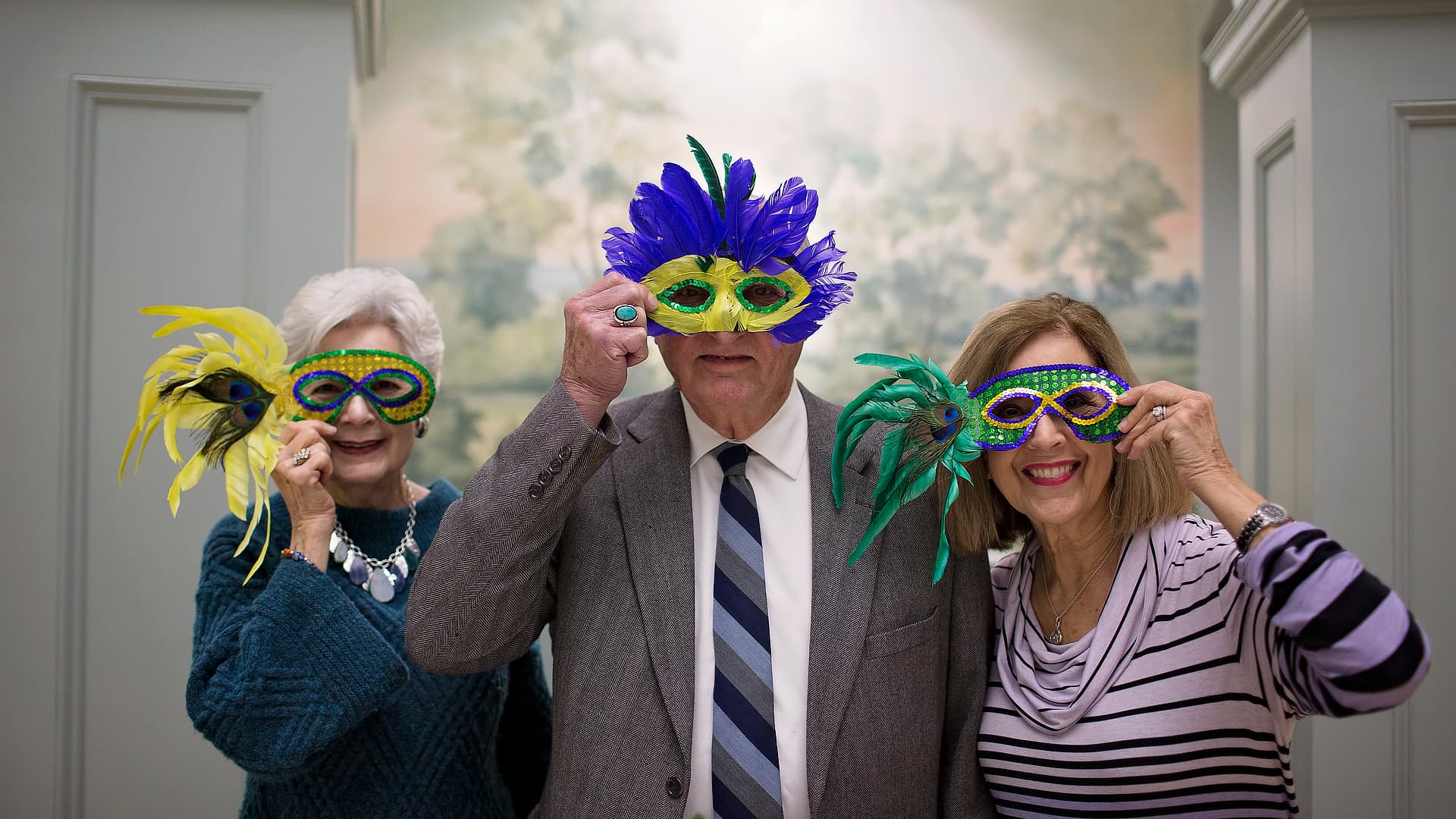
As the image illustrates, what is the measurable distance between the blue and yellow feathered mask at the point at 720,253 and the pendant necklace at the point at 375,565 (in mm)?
796

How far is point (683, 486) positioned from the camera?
1.76 metres

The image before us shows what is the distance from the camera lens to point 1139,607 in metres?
1.70

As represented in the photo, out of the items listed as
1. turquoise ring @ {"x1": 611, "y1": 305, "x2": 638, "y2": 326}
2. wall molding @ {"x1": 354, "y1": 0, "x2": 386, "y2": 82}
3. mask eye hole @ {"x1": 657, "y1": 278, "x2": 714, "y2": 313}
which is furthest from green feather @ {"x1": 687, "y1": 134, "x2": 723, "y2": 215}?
wall molding @ {"x1": 354, "y1": 0, "x2": 386, "y2": 82}

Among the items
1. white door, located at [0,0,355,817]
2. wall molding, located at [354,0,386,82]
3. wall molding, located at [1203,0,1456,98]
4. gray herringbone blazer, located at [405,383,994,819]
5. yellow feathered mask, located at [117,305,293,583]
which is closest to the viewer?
gray herringbone blazer, located at [405,383,994,819]

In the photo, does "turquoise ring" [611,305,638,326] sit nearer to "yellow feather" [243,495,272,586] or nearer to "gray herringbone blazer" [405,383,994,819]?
"gray herringbone blazer" [405,383,994,819]

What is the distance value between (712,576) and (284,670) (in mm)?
799

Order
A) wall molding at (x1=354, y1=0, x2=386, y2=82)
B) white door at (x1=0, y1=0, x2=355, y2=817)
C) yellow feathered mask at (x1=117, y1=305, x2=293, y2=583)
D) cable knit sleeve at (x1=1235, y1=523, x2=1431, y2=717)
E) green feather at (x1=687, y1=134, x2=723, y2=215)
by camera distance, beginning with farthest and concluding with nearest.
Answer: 1. wall molding at (x1=354, y1=0, x2=386, y2=82)
2. white door at (x1=0, y1=0, x2=355, y2=817)
3. yellow feathered mask at (x1=117, y1=305, x2=293, y2=583)
4. green feather at (x1=687, y1=134, x2=723, y2=215)
5. cable knit sleeve at (x1=1235, y1=523, x2=1431, y2=717)

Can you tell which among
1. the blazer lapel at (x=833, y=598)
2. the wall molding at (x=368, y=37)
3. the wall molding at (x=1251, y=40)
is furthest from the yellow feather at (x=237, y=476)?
the wall molding at (x=1251, y=40)

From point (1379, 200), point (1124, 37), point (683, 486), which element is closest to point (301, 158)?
point (683, 486)

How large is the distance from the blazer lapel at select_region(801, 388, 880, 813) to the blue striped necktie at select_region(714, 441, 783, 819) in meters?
0.08

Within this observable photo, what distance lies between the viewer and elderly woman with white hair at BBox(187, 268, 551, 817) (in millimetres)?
1709

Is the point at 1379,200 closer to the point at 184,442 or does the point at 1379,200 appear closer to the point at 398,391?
the point at 398,391

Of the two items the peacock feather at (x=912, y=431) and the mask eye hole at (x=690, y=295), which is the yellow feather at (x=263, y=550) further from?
the peacock feather at (x=912, y=431)

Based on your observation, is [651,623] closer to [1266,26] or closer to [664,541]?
[664,541]
